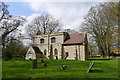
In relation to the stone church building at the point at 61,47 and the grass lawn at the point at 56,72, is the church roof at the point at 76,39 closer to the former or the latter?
the stone church building at the point at 61,47

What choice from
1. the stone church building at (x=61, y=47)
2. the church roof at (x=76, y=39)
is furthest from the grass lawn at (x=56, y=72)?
the church roof at (x=76, y=39)

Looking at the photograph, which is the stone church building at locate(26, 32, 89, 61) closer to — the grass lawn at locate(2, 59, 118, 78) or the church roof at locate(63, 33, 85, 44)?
the church roof at locate(63, 33, 85, 44)

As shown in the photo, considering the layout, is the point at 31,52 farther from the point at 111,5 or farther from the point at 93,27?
the point at 111,5

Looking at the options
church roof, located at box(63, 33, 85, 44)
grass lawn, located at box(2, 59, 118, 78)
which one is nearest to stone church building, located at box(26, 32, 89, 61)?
church roof, located at box(63, 33, 85, 44)

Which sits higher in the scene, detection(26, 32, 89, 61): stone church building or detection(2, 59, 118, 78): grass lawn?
detection(26, 32, 89, 61): stone church building

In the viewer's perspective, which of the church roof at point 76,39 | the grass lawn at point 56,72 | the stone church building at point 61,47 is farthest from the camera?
the church roof at point 76,39

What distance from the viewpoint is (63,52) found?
1369 inches

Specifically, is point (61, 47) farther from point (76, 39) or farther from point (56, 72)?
point (56, 72)

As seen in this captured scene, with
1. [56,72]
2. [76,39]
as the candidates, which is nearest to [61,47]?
[76,39]

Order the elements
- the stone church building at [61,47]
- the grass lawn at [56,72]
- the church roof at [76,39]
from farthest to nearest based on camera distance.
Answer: the church roof at [76,39]
the stone church building at [61,47]
the grass lawn at [56,72]

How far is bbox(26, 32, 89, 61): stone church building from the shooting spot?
3231 centimetres

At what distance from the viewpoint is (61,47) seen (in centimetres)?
3500

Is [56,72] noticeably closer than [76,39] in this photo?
Yes

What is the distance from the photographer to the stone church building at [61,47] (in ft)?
106
